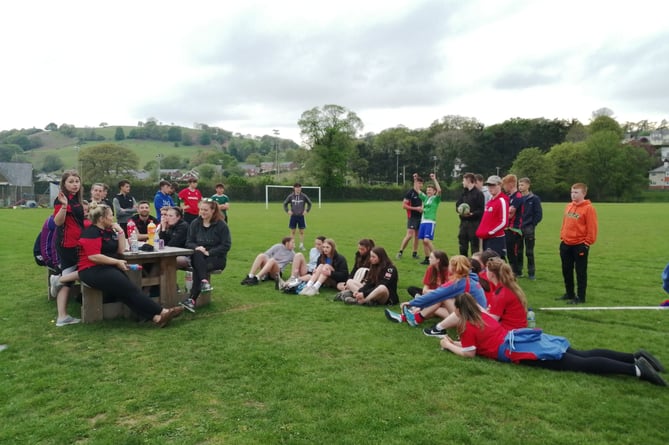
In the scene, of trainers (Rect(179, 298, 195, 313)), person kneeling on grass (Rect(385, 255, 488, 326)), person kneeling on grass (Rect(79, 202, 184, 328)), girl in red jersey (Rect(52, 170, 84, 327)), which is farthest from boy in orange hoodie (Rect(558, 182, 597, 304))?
girl in red jersey (Rect(52, 170, 84, 327))

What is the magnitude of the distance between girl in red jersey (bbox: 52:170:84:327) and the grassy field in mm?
371

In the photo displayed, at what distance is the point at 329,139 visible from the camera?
252 feet

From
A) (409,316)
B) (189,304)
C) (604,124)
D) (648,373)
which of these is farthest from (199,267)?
(604,124)

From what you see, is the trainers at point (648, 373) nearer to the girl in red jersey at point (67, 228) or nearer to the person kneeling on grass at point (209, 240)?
the person kneeling on grass at point (209, 240)

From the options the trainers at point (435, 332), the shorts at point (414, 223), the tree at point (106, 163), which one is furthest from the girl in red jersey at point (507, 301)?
the tree at point (106, 163)

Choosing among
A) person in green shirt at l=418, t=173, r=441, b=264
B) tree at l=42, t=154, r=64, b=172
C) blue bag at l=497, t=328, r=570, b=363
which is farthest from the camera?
tree at l=42, t=154, r=64, b=172

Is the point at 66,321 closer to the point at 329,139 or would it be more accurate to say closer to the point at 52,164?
the point at 329,139

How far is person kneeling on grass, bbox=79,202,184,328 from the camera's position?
5891 millimetres

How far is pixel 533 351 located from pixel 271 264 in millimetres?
5378

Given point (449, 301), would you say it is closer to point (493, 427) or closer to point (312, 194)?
point (493, 427)

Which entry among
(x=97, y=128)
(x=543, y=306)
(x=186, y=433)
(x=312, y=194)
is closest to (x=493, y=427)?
(x=186, y=433)

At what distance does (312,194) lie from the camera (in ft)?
216

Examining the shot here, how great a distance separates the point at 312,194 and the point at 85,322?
197 ft

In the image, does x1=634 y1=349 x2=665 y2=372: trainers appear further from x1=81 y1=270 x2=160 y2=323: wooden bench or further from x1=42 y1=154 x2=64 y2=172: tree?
x1=42 y1=154 x2=64 y2=172: tree
